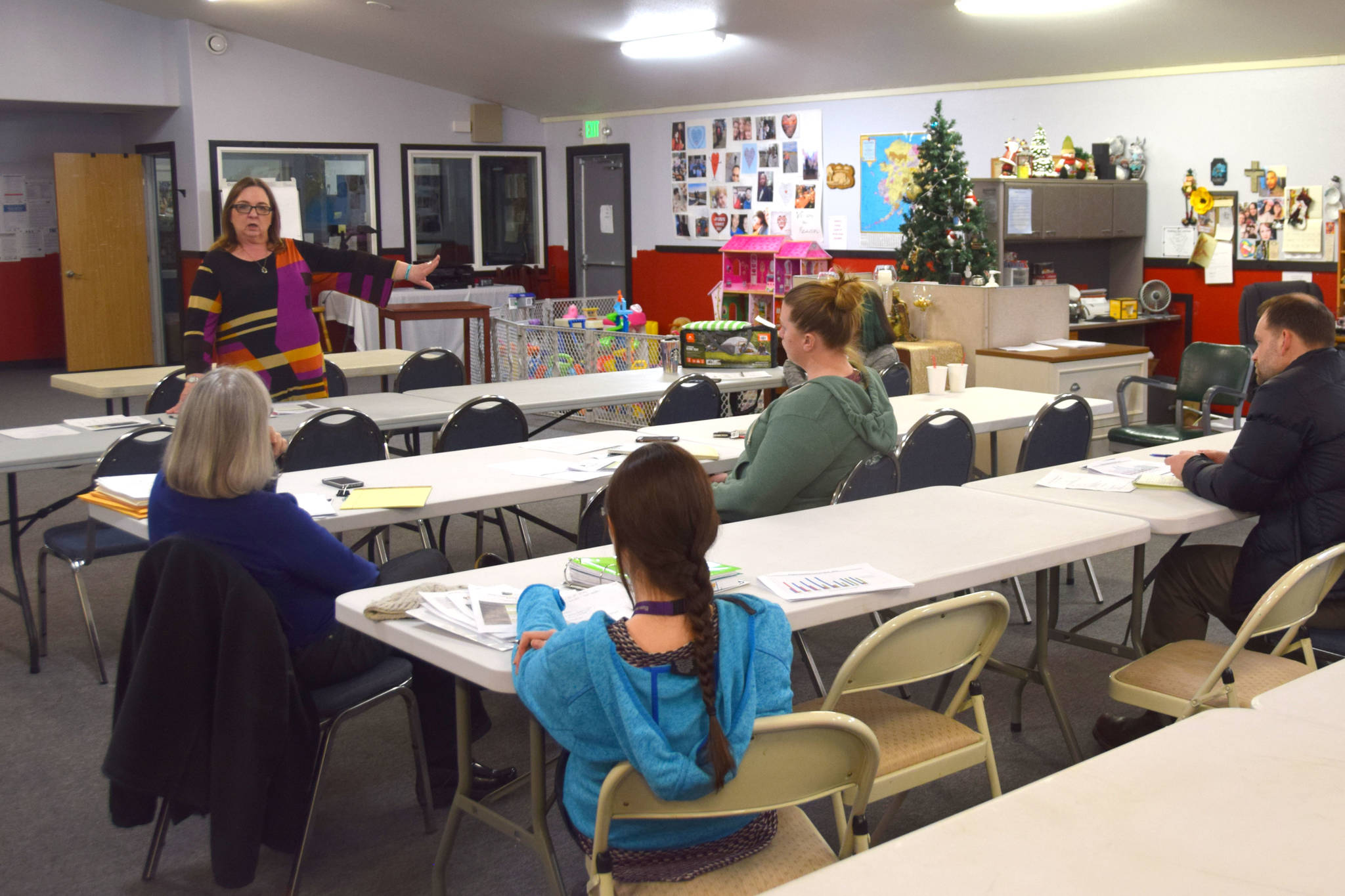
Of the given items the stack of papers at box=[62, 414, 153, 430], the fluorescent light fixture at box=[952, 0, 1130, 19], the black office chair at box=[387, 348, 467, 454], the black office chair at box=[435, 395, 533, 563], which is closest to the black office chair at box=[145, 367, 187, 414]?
the stack of papers at box=[62, 414, 153, 430]

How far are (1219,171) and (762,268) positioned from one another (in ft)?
12.9

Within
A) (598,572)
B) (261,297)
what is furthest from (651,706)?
(261,297)

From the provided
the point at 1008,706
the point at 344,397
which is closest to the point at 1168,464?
the point at 1008,706

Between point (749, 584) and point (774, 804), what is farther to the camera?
point (749, 584)

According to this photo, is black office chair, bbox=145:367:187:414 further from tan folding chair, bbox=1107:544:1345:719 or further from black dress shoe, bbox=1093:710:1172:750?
tan folding chair, bbox=1107:544:1345:719

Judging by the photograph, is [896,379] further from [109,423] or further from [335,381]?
[109,423]

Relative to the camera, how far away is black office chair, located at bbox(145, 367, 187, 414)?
528 cm

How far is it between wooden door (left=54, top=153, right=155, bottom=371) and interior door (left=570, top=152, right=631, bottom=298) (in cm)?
435

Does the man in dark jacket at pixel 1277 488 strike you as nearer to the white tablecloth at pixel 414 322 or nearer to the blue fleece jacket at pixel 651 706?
the blue fleece jacket at pixel 651 706

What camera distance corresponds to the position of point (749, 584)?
2471 millimetres

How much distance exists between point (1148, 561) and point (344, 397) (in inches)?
141

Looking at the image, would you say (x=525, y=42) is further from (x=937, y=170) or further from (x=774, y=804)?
(x=774, y=804)

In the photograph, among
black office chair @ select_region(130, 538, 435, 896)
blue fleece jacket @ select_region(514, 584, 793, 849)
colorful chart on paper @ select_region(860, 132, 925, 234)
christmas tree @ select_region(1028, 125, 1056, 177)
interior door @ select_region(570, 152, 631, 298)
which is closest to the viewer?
blue fleece jacket @ select_region(514, 584, 793, 849)

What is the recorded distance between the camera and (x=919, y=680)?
235cm
